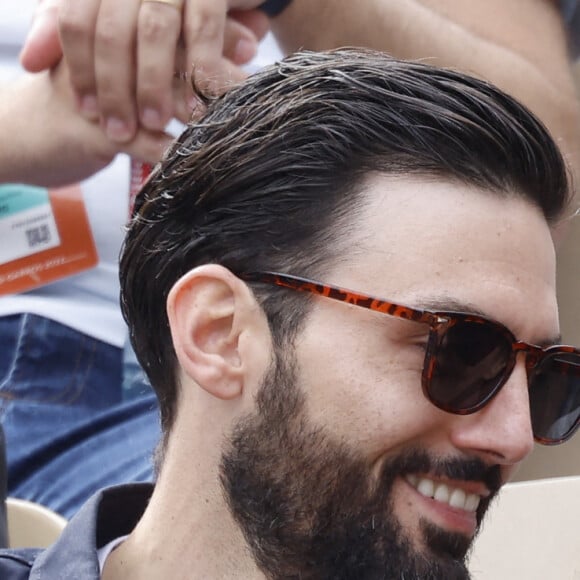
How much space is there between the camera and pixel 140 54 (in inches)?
43.6

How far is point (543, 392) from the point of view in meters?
1.08

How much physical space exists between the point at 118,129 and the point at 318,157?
252mm

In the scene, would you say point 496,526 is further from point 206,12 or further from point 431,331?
point 206,12

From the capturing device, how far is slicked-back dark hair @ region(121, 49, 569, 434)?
3.46ft

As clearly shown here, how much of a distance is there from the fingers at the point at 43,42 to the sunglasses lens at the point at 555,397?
0.66 meters

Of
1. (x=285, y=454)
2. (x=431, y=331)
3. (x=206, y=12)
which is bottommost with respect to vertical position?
(x=285, y=454)

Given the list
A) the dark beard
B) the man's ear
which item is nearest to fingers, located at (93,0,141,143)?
the man's ear

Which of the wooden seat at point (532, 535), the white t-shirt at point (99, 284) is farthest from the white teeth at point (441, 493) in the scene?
the white t-shirt at point (99, 284)

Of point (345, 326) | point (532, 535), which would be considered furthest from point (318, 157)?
point (532, 535)

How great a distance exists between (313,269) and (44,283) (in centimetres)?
74

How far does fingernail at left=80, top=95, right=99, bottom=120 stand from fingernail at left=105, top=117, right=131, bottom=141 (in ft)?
0.10

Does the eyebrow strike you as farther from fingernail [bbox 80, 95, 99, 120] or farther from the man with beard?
fingernail [bbox 80, 95, 99, 120]

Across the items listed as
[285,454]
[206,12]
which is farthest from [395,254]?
[206,12]

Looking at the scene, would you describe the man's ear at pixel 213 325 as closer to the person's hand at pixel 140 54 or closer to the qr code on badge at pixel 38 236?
the person's hand at pixel 140 54
